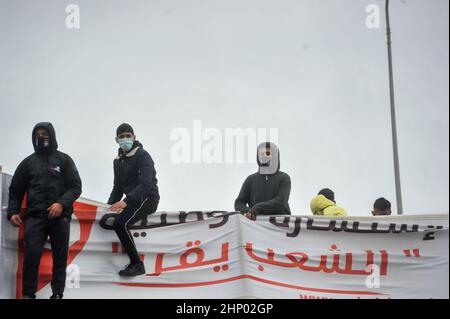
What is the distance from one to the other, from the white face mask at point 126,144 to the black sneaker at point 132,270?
57.4 inches

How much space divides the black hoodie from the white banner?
427 mm

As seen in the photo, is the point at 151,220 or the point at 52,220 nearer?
the point at 52,220

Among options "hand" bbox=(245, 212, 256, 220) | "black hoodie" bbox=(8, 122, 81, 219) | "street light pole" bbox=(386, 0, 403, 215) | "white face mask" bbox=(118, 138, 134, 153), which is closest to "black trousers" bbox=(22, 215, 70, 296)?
Answer: "black hoodie" bbox=(8, 122, 81, 219)

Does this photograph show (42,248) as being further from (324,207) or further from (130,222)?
(324,207)

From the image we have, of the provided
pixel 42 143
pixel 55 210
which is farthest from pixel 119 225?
pixel 42 143

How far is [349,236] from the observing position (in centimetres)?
905

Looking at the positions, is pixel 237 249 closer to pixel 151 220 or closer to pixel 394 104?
pixel 151 220

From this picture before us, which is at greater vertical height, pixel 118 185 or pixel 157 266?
pixel 118 185

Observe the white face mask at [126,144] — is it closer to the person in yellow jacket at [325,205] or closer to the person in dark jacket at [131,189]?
the person in dark jacket at [131,189]

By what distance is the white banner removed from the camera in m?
8.38

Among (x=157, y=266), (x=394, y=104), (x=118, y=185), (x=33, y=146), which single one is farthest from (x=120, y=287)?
(x=394, y=104)

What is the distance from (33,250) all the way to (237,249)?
266 cm

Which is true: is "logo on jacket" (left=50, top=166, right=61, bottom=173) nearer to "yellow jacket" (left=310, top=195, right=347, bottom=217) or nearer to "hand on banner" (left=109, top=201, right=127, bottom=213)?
"hand on banner" (left=109, top=201, right=127, bottom=213)

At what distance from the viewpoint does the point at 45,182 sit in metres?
7.61
